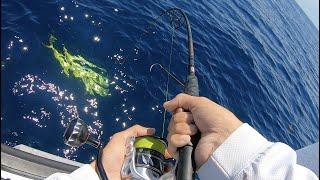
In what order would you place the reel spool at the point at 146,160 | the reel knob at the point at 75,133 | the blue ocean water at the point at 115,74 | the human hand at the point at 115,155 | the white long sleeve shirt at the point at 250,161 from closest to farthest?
the white long sleeve shirt at the point at 250,161 < the reel spool at the point at 146,160 < the human hand at the point at 115,155 < the reel knob at the point at 75,133 < the blue ocean water at the point at 115,74

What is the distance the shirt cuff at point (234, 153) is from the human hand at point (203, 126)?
0.05m

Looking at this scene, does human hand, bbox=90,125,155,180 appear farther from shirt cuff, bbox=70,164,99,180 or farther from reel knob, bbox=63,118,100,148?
reel knob, bbox=63,118,100,148

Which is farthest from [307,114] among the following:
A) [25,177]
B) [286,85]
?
[25,177]

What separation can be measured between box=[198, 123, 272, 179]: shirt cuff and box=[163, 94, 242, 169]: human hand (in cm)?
5

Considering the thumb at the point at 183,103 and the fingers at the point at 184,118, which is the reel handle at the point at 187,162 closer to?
the fingers at the point at 184,118

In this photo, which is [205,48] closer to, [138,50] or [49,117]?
[138,50]

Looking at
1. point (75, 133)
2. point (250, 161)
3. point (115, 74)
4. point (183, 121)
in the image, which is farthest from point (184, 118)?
point (115, 74)

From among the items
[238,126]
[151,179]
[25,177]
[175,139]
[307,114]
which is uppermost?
[238,126]

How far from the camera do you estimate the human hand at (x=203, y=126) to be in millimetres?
2508

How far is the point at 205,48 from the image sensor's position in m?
12.8

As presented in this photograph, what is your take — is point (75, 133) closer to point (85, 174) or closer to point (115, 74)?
point (85, 174)

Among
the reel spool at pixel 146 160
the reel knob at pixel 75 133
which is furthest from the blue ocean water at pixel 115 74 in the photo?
the reel spool at pixel 146 160

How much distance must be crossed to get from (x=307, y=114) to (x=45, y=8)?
12.9 metres

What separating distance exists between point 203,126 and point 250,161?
0.43 metres
